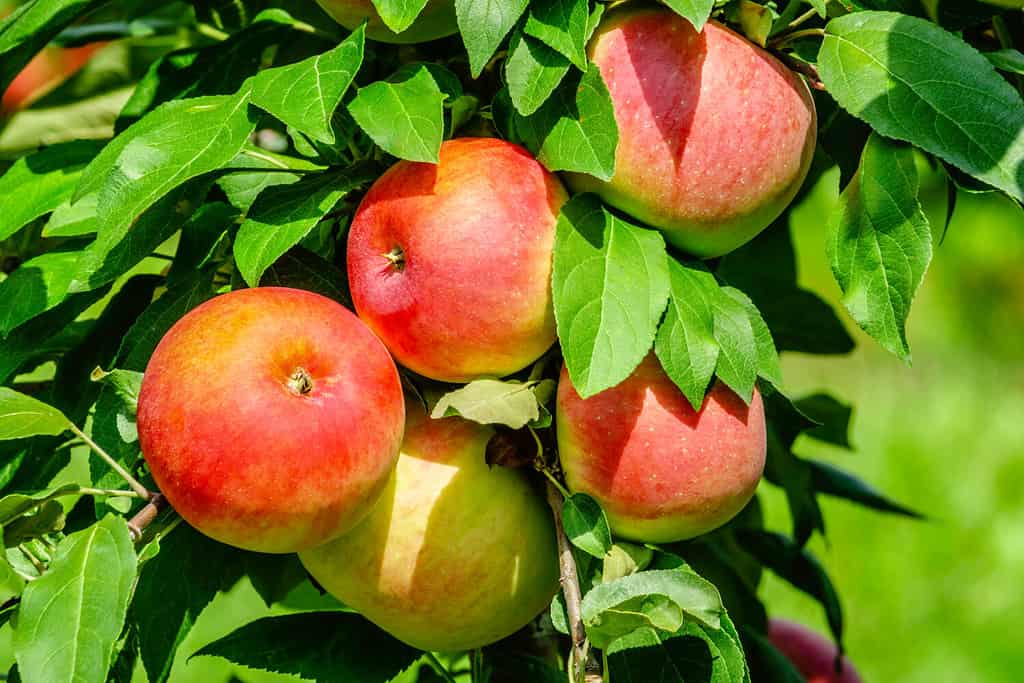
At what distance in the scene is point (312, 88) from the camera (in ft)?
2.17

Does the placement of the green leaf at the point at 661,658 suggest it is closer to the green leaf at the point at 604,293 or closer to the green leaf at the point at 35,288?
the green leaf at the point at 604,293

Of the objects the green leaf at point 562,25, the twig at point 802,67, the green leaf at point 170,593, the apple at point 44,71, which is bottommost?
the apple at point 44,71

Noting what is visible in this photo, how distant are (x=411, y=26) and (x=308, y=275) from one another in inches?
6.5

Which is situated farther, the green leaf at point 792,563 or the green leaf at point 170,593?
the green leaf at point 792,563

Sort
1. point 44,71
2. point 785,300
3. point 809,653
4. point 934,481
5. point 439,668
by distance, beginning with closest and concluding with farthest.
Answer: point 439,668, point 785,300, point 809,653, point 44,71, point 934,481

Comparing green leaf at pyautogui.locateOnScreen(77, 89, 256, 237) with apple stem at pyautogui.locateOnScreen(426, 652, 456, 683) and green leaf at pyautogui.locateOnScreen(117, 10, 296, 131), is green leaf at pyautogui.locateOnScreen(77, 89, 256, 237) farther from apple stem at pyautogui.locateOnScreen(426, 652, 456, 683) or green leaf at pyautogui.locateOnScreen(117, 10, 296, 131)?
apple stem at pyautogui.locateOnScreen(426, 652, 456, 683)

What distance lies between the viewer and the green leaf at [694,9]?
65 cm

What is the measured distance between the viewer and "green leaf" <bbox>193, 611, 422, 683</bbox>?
811 millimetres

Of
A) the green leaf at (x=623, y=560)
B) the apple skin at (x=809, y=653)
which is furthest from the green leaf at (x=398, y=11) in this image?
the apple skin at (x=809, y=653)

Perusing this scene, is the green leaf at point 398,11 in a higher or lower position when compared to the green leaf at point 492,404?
higher

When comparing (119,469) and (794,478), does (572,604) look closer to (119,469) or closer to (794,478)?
(119,469)

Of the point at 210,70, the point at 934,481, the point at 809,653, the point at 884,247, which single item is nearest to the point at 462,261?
the point at 884,247

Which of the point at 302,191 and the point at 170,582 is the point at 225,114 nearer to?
the point at 302,191

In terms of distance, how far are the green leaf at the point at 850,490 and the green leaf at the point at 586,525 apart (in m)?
0.52
